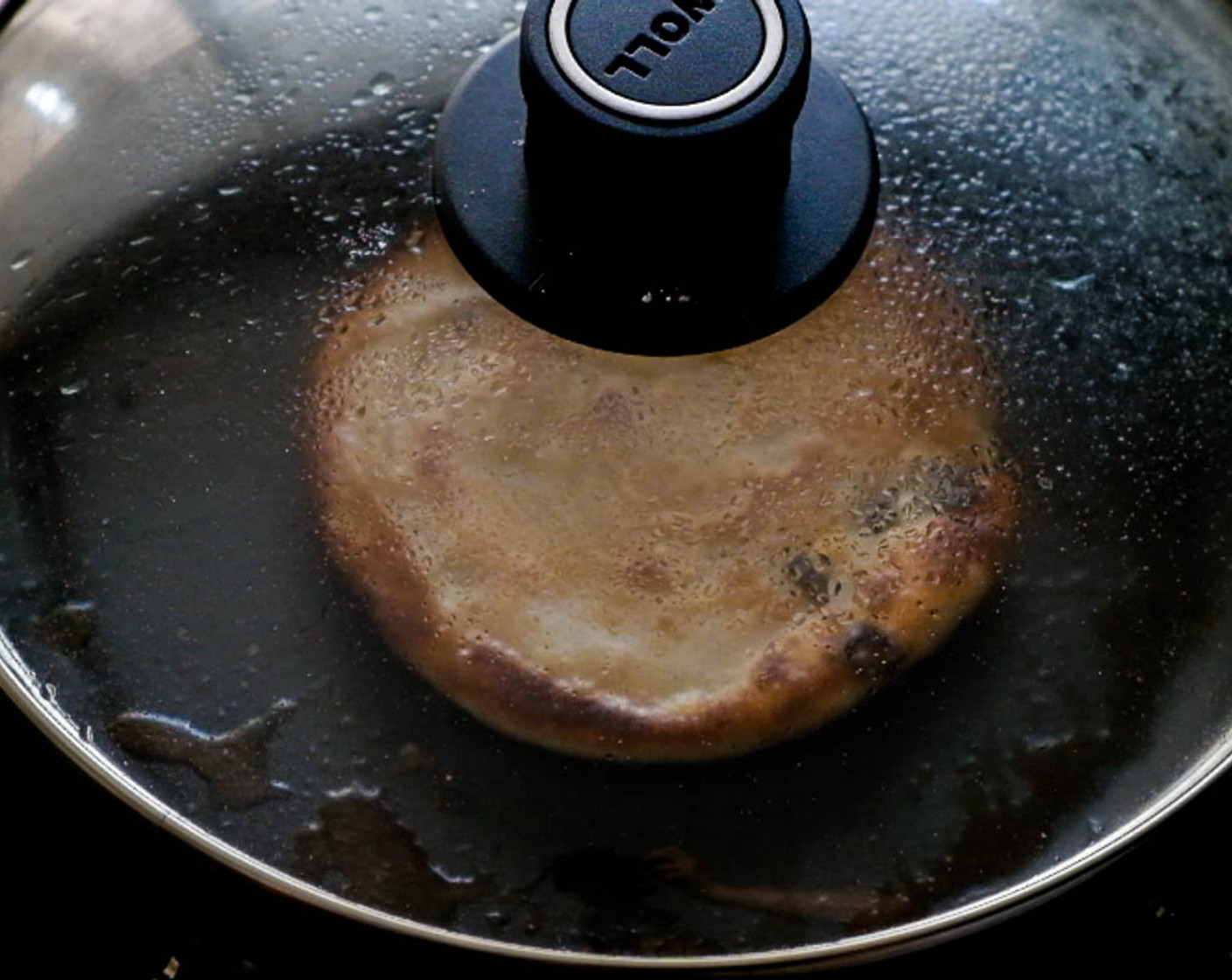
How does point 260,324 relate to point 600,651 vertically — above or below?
above

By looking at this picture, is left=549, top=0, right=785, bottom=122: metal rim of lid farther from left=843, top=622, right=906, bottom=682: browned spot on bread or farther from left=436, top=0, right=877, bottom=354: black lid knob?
left=843, top=622, right=906, bottom=682: browned spot on bread

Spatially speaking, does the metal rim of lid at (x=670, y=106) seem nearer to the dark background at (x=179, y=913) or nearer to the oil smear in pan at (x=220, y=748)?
the oil smear in pan at (x=220, y=748)

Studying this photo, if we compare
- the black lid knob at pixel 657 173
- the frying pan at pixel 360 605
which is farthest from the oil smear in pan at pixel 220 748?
the black lid knob at pixel 657 173

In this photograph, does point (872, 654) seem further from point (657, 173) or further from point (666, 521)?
point (657, 173)

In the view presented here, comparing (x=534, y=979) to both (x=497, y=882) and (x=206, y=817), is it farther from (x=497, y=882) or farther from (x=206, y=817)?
(x=206, y=817)

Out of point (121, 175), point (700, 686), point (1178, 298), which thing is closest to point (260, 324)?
point (121, 175)

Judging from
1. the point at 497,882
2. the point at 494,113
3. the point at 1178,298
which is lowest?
the point at 497,882

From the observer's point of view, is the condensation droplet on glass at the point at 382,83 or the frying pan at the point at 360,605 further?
the condensation droplet on glass at the point at 382,83
